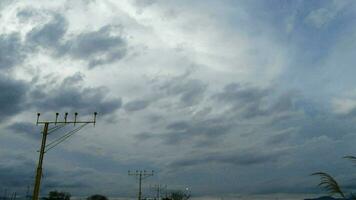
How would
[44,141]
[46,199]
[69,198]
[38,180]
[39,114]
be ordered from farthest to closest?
[69,198], [46,199], [39,114], [44,141], [38,180]

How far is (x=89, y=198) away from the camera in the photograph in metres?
180

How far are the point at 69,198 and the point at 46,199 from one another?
14.6 m

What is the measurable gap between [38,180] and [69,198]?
6218 inches

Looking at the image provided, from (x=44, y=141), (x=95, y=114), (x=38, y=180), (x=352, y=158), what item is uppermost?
(x=95, y=114)

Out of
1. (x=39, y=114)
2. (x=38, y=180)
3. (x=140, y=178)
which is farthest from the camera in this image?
(x=140, y=178)

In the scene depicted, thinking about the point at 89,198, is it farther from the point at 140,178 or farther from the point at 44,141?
the point at 44,141

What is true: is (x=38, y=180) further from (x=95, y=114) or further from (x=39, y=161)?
(x=95, y=114)

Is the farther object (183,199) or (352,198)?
(183,199)

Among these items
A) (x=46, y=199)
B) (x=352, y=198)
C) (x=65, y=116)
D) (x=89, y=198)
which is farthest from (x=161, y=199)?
(x=352, y=198)

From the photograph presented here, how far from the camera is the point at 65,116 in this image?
36469 mm

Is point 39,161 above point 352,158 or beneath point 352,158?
above

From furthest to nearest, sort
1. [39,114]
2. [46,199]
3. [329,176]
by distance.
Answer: [46,199] < [39,114] < [329,176]

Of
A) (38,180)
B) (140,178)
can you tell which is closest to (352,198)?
(38,180)

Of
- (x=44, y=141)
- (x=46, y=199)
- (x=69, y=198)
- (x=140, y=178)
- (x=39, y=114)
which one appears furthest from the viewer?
(x=69, y=198)
